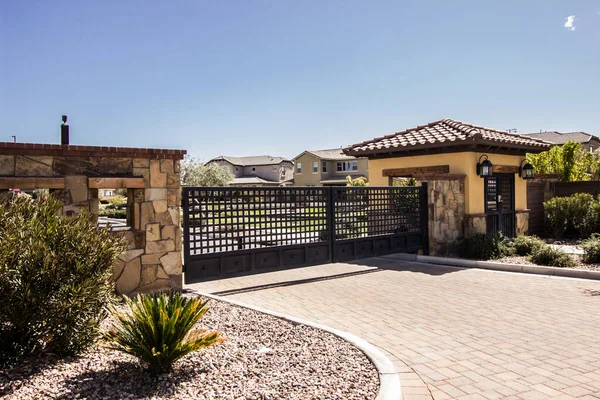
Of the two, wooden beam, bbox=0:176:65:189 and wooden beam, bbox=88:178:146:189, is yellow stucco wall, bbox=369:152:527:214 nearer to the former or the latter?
wooden beam, bbox=88:178:146:189

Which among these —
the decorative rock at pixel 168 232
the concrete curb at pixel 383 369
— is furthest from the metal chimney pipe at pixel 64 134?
the concrete curb at pixel 383 369

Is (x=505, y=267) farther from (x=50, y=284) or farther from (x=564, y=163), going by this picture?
(x=564, y=163)

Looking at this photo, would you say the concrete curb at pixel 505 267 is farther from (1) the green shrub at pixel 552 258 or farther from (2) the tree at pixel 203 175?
(2) the tree at pixel 203 175

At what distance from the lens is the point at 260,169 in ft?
213

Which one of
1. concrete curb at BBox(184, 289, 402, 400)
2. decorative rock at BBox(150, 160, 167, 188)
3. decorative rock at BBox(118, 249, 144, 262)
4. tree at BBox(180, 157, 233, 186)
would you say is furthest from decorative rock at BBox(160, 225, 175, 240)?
tree at BBox(180, 157, 233, 186)

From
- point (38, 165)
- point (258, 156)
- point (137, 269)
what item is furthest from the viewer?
point (258, 156)

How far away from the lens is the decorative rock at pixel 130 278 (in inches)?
285

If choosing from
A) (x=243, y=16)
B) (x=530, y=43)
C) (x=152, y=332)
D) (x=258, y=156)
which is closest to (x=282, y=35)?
(x=243, y=16)

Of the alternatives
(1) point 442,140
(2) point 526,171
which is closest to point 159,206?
(1) point 442,140

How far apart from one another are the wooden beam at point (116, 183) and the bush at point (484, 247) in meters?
8.83

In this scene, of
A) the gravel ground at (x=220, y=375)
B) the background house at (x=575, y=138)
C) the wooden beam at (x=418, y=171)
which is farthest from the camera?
the background house at (x=575, y=138)

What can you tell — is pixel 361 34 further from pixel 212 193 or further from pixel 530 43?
pixel 212 193

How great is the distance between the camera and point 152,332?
4.01 meters

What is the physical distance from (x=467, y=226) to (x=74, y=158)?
10403 millimetres
